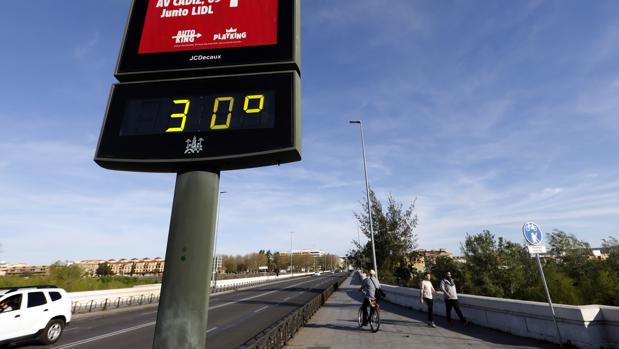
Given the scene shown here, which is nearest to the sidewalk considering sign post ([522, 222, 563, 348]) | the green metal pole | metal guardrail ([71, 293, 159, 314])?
sign post ([522, 222, 563, 348])

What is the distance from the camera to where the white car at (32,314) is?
10.4 m

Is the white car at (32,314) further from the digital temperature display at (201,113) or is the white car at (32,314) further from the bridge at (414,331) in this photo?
the digital temperature display at (201,113)

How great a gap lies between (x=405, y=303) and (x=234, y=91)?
1776 centimetres

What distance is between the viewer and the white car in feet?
34.0

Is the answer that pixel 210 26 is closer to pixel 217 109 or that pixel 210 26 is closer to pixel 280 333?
pixel 217 109

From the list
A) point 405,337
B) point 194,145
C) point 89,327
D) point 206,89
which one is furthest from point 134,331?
point 206,89

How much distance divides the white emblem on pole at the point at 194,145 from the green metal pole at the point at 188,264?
26 centimetres

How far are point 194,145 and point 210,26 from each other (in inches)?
74.3

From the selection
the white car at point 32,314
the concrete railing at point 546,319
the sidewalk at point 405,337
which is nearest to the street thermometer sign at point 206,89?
the sidewalk at point 405,337

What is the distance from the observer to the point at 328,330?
11336 mm

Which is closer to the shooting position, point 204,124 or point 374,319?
point 204,124

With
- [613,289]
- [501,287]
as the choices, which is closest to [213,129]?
[613,289]

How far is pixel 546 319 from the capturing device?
782 cm

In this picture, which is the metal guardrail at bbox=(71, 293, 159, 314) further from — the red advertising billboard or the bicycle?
the red advertising billboard
